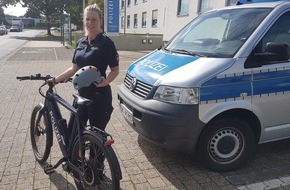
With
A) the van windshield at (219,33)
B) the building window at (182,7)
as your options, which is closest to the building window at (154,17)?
the building window at (182,7)

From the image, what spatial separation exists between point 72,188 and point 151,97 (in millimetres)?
1287

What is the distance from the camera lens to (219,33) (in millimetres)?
3893

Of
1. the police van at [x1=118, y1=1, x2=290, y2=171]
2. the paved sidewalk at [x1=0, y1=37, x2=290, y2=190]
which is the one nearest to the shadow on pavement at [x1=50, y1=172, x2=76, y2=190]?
the paved sidewalk at [x1=0, y1=37, x2=290, y2=190]

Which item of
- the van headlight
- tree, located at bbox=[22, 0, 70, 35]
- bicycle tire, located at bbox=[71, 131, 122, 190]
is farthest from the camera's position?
tree, located at bbox=[22, 0, 70, 35]

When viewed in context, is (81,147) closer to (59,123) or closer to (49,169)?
(59,123)

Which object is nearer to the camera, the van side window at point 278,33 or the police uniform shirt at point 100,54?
the police uniform shirt at point 100,54

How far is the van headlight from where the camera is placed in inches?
124

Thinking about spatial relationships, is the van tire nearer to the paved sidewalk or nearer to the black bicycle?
the paved sidewalk

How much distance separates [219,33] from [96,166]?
233 centimetres

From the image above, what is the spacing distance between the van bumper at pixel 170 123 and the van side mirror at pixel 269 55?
85 centimetres

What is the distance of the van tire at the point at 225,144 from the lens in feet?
11.0

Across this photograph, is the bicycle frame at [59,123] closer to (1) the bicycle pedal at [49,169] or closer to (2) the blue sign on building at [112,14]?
(1) the bicycle pedal at [49,169]

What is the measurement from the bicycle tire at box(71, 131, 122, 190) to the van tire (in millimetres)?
1153

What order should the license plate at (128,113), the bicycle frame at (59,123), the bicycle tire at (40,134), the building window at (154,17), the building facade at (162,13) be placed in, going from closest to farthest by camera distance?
1. the bicycle frame at (59,123)
2. the bicycle tire at (40,134)
3. the license plate at (128,113)
4. the building facade at (162,13)
5. the building window at (154,17)
